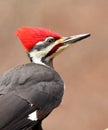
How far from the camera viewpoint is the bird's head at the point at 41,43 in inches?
206

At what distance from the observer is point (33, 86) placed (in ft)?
16.6

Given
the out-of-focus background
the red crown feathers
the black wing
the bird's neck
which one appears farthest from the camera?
the out-of-focus background

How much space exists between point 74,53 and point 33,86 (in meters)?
5.82

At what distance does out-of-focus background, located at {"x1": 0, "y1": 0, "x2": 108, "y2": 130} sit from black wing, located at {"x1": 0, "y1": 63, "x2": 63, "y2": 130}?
4.18 meters

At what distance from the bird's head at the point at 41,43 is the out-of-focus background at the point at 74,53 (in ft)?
13.2

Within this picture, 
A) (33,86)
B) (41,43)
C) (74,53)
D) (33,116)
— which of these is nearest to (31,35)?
(41,43)

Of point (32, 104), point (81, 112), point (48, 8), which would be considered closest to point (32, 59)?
point (32, 104)

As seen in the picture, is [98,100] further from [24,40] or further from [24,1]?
[24,40]

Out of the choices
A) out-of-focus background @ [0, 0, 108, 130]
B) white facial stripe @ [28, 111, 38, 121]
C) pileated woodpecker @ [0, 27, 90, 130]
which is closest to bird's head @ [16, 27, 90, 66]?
pileated woodpecker @ [0, 27, 90, 130]

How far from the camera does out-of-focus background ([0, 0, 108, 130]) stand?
9.68 metres

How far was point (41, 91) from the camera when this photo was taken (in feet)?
16.5

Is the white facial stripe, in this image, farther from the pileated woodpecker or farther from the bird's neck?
the bird's neck

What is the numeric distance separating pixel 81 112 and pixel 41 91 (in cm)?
466

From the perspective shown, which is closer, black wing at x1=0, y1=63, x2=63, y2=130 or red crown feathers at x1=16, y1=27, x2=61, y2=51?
black wing at x1=0, y1=63, x2=63, y2=130
